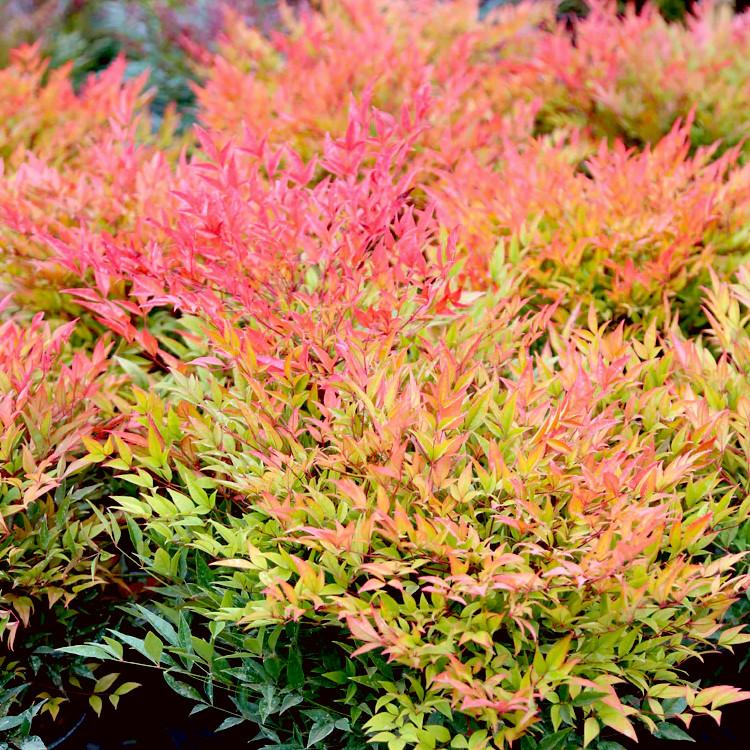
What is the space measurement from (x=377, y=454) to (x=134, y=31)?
16.5 ft

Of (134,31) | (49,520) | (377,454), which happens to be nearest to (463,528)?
(377,454)

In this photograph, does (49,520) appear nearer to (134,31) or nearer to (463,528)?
(463,528)

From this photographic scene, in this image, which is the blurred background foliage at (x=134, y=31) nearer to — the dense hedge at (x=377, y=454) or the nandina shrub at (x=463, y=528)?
the dense hedge at (x=377, y=454)

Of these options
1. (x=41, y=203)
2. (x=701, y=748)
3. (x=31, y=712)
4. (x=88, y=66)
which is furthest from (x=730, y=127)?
(x=88, y=66)

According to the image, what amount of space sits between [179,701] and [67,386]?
845mm

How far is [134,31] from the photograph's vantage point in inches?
225

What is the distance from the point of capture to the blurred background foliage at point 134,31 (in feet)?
17.6

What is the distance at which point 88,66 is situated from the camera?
5.83m

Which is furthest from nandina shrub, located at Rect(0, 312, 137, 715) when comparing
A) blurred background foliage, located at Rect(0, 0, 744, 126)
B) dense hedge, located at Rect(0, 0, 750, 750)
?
blurred background foliage, located at Rect(0, 0, 744, 126)

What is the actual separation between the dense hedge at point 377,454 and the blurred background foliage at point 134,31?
9.79 ft

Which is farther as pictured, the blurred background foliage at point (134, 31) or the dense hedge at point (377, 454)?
the blurred background foliage at point (134, 31)

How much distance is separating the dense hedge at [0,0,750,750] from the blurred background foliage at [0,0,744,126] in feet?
9.79

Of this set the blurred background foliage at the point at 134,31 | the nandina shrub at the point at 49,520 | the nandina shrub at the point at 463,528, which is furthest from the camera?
the blurred background foliage at the point at 134,31

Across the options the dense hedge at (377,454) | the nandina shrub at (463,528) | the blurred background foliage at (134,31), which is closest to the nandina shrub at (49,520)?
the dense hedge at (377,454)
